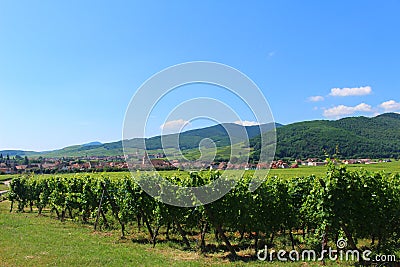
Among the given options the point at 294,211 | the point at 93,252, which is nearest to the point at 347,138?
the point at 294,211

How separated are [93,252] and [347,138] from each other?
115 meters

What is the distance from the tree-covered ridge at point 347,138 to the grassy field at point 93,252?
2667 inches

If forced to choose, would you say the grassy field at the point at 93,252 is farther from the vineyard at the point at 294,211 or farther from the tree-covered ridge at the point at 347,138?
the tree-covered ridge at the point at 347,138

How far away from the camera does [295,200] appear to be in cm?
1127

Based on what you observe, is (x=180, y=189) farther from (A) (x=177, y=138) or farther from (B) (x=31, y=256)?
(B) (x=31, y=256)

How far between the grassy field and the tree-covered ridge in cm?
6774

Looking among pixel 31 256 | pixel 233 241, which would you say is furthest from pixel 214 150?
pixel 31 256

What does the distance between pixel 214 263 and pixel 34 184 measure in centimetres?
2108

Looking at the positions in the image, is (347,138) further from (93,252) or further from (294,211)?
(93,252)

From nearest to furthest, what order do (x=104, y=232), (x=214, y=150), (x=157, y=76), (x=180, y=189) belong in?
(x=157, y=76) → (x=214, y=150) → (x=180, y=189) → (x=104, y=232)

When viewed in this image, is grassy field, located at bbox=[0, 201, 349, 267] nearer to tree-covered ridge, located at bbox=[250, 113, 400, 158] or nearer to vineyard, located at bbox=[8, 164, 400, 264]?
vineyard, located at bbox=[8, 164, 400, 264]

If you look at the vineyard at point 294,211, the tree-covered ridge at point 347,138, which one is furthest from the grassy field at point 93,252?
the tree-covered ridge at point 347,138

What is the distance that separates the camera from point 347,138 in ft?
366

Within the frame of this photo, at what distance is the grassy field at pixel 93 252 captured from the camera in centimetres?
902
